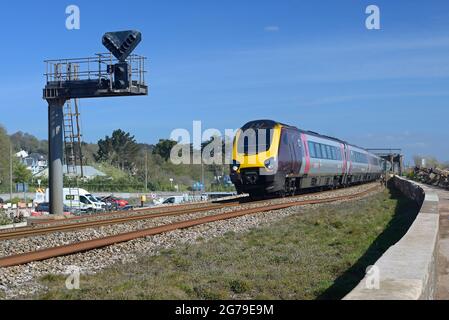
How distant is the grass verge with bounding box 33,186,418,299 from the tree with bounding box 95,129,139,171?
9491 centimetres

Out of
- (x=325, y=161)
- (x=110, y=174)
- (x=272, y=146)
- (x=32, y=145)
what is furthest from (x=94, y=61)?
(x=32, y=145)

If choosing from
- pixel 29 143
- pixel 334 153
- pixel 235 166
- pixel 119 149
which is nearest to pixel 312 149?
pixel 334 153

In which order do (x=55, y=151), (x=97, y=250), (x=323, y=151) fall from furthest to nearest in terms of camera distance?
1. (x=323, y=151)
2. (x=55, y=151)
3. (x=97, y=250)

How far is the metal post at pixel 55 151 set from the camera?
26062 mm

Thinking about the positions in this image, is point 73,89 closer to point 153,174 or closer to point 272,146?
point 272,146

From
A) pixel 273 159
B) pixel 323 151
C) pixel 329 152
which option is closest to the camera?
pixel 273 159

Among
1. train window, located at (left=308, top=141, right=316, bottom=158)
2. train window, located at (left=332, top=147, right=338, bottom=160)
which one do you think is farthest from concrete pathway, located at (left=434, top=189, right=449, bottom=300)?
train window, located at (left=332, top=147, right=338, bottom=160)

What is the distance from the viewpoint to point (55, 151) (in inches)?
1030

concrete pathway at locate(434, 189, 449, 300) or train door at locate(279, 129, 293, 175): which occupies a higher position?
train door at locate(279, 129, 293, 175)

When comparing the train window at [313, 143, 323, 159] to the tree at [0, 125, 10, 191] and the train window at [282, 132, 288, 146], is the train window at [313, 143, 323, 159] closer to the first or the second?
the train window at [282, 132, 288, 146]

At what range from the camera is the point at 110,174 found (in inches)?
3324

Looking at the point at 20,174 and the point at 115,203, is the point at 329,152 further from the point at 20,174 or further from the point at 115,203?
the point at 20,174

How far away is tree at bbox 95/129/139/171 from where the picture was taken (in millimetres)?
106250

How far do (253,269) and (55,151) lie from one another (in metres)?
19.5
